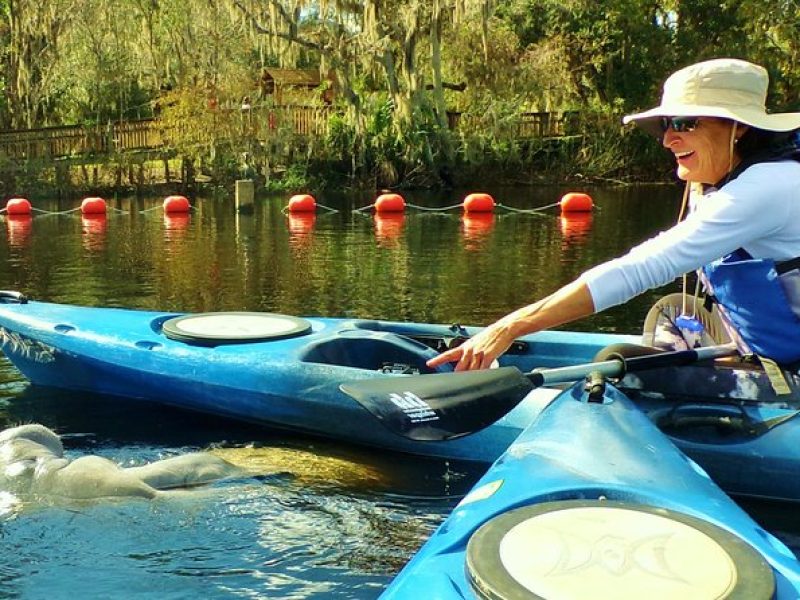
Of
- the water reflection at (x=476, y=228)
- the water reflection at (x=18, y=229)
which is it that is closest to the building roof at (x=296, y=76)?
the water reflection at (x=18, y=229)

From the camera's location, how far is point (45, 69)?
72.1 feet

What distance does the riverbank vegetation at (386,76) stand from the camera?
68.8 ft

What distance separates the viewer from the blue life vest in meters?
3.21

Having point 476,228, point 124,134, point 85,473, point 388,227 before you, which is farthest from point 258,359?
point 124,134

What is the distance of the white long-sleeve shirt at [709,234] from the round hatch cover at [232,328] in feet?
8.26

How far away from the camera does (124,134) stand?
2205 centimetres

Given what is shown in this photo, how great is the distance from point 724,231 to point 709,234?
0.17ft

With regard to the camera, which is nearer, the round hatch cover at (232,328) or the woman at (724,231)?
the woman at (724,231)

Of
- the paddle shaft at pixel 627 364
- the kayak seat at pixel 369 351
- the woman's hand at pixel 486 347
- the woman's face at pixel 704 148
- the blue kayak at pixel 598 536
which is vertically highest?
the woman's face at pixel 704 148

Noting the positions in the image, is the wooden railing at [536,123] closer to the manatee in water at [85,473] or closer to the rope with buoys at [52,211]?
the rope with buoys at [52,211]

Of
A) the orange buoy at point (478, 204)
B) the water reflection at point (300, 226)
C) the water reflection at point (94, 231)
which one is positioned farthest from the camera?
the orange buoy at point (478, 204)

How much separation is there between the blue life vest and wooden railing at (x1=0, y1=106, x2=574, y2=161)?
60.6ft

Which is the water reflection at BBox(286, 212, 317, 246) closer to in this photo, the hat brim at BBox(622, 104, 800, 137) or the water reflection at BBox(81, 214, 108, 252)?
the water reflection at BBox(81, 214, 108, 252)

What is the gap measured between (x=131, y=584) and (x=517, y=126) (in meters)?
22.3
